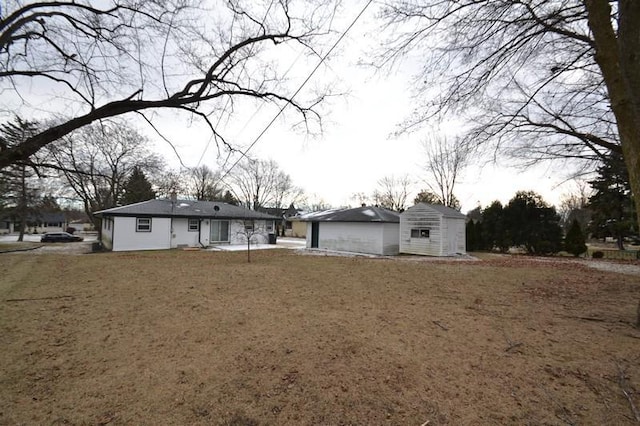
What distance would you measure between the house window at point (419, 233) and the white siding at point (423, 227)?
0.59 feet

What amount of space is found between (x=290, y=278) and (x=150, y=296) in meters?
3.80

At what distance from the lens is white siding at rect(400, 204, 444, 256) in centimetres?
1653

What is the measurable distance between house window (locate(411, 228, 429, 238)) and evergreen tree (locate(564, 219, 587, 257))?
1007 centimetres

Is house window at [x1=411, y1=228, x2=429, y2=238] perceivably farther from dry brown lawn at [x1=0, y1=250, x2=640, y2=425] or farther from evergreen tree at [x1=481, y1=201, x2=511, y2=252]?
dry brown lawn at [x1=0, y1=250, x2=640, y2=425]

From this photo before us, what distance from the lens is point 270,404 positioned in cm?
271

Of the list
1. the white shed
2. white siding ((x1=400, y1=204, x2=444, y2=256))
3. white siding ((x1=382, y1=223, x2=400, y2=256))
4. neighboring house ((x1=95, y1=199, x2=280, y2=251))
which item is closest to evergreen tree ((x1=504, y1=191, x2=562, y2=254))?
the white shed

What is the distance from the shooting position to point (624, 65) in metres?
3.53

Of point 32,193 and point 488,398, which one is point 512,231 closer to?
point 488,398

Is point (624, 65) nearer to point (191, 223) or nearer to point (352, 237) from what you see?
point (352, 237)

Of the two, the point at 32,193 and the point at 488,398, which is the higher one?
the point at 32,193

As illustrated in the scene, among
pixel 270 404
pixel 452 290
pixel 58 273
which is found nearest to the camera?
pixel 270 404

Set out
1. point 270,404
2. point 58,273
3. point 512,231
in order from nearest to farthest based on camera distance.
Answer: point 270,404, point 58,273, point 512,231

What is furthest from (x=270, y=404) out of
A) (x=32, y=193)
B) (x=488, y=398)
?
(x=32, y=193)

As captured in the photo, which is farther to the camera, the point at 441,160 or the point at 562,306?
the point at 441,160
